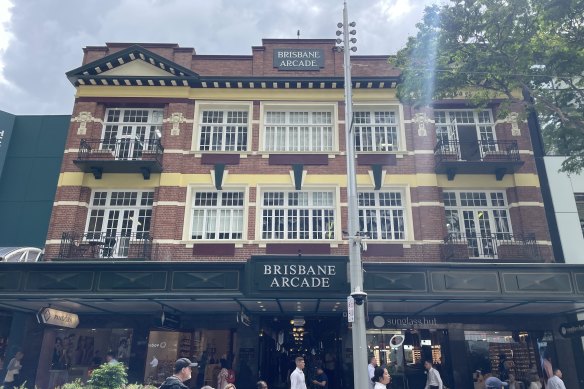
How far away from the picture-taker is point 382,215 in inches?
676

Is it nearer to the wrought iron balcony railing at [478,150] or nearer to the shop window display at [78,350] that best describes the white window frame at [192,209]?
the shop window display at [78,350]

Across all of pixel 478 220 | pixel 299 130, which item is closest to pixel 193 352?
pixel 299 130

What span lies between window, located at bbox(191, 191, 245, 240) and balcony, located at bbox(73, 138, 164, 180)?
2200mm

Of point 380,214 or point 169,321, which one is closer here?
point 169,321

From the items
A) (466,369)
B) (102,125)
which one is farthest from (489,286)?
(102,125)

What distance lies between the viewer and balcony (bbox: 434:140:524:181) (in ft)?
55.4

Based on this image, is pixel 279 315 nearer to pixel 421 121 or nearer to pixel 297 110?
pixel 297 110

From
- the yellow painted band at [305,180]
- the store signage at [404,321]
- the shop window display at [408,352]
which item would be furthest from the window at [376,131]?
the shop window display at [408,352]

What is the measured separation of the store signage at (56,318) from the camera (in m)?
13.1

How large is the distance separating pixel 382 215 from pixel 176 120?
30.6 ft

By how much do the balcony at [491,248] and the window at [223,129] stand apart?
29.9ft

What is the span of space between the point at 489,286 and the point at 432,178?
5.19m

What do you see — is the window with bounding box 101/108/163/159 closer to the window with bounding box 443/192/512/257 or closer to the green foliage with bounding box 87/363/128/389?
the green foliage with bounding box 87/363/128/389

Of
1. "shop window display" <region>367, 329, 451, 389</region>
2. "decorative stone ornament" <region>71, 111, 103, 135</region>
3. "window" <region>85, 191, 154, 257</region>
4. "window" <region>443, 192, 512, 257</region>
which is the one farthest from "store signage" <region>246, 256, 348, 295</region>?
"decorative stone ornament" <region>71, 111, 103, 135</region>
